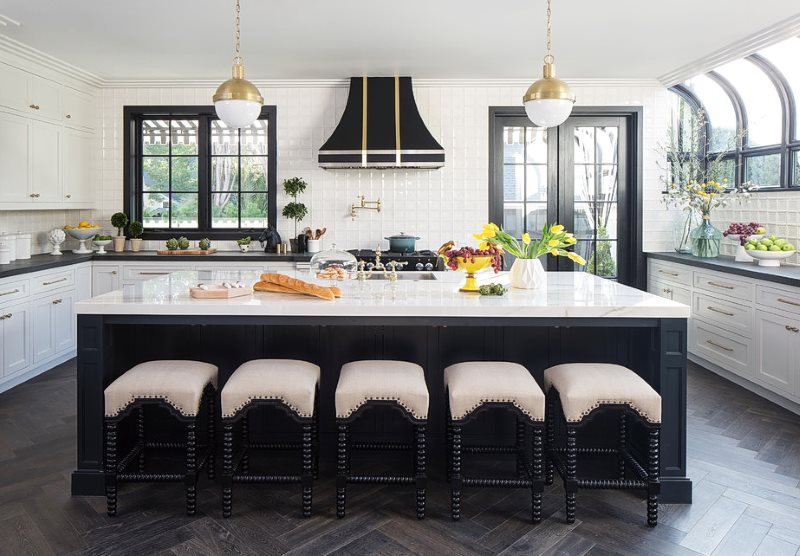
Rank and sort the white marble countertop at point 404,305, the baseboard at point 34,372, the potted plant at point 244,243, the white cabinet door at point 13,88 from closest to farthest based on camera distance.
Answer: the white marble countertop at point 404,305 < the baseboard at point 34,372 < the white cabinet door at point 13,88 < the potted plant at point 244,243

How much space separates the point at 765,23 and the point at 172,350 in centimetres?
477

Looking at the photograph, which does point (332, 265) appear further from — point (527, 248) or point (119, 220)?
point (119, 220)

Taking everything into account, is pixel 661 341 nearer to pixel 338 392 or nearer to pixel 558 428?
pixel 558 428

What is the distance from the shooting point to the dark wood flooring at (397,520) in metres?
2.73

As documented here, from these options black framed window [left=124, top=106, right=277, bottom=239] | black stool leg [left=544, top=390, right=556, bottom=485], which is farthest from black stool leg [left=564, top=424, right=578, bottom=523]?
black framed window [left=124, top=106, right=277, bottom=239]

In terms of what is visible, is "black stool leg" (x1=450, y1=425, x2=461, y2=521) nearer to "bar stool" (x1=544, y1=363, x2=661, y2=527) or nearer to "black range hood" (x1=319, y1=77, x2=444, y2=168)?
"bar stool" (x1=544, y1=363, x2=661, y2=527)

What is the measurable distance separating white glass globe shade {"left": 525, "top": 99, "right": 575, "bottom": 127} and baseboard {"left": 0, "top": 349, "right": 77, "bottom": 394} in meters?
4.27

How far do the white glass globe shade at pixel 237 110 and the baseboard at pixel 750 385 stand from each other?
13.3ft

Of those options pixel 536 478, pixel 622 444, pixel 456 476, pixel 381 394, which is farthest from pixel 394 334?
pixel 622 444

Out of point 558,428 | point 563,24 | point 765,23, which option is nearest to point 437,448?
point 558,428

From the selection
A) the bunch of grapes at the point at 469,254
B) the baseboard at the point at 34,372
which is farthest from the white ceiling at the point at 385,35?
the baseboard at the point at 34,372

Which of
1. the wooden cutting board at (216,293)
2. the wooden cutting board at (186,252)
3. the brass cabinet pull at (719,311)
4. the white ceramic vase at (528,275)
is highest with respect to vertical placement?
the wooden cutting board at (186,252)

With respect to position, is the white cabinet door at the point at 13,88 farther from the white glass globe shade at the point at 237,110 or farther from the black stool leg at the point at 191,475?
the black stool leg at the point at 191,475

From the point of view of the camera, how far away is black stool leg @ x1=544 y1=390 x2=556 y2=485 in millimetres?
3311
